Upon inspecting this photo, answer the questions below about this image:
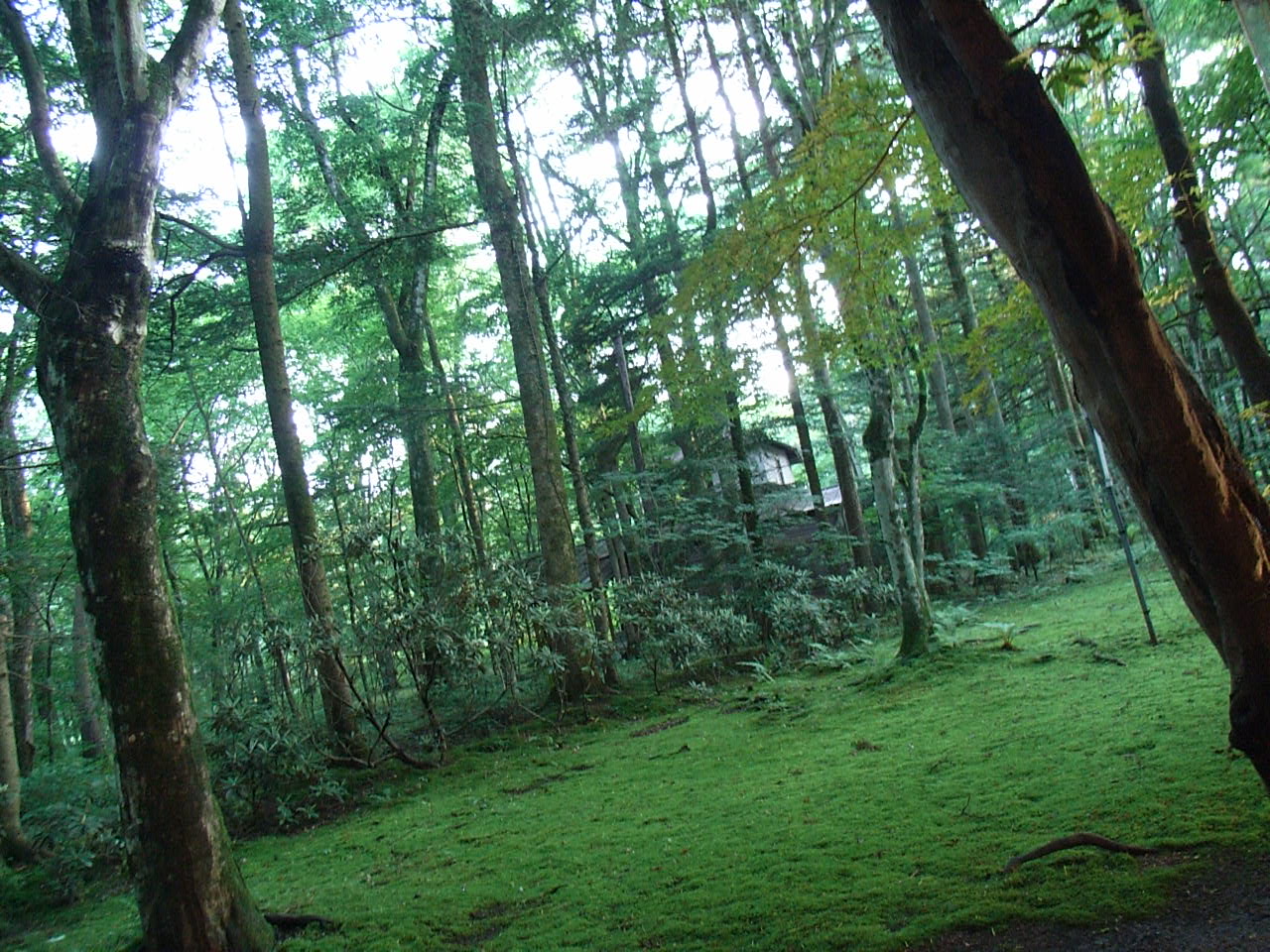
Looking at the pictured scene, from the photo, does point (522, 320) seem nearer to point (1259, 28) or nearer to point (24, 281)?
point (24, 281)

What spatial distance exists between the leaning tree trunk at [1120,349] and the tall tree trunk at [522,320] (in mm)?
7819

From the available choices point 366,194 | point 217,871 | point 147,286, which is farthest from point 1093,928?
point 366,194

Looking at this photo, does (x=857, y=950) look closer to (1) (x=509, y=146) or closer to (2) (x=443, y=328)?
(1) (x=509, y=146)

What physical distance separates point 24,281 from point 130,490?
125 centimetres

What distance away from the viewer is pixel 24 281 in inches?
155

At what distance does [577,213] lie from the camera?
1572 centimetres

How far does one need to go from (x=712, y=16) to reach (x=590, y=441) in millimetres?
7538

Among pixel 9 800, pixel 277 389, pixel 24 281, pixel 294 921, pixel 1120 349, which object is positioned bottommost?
pixel 294 921

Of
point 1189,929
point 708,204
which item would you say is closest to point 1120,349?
point 1189,929

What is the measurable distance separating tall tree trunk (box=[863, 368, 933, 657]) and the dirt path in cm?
586

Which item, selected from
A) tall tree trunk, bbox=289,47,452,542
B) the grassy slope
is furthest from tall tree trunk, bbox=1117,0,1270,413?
tall tree trunk, bbox=289,47,452,542

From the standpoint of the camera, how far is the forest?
294 cm

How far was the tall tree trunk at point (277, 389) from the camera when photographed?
8430mm

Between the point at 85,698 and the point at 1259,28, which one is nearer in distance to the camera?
the point at 1259,28
